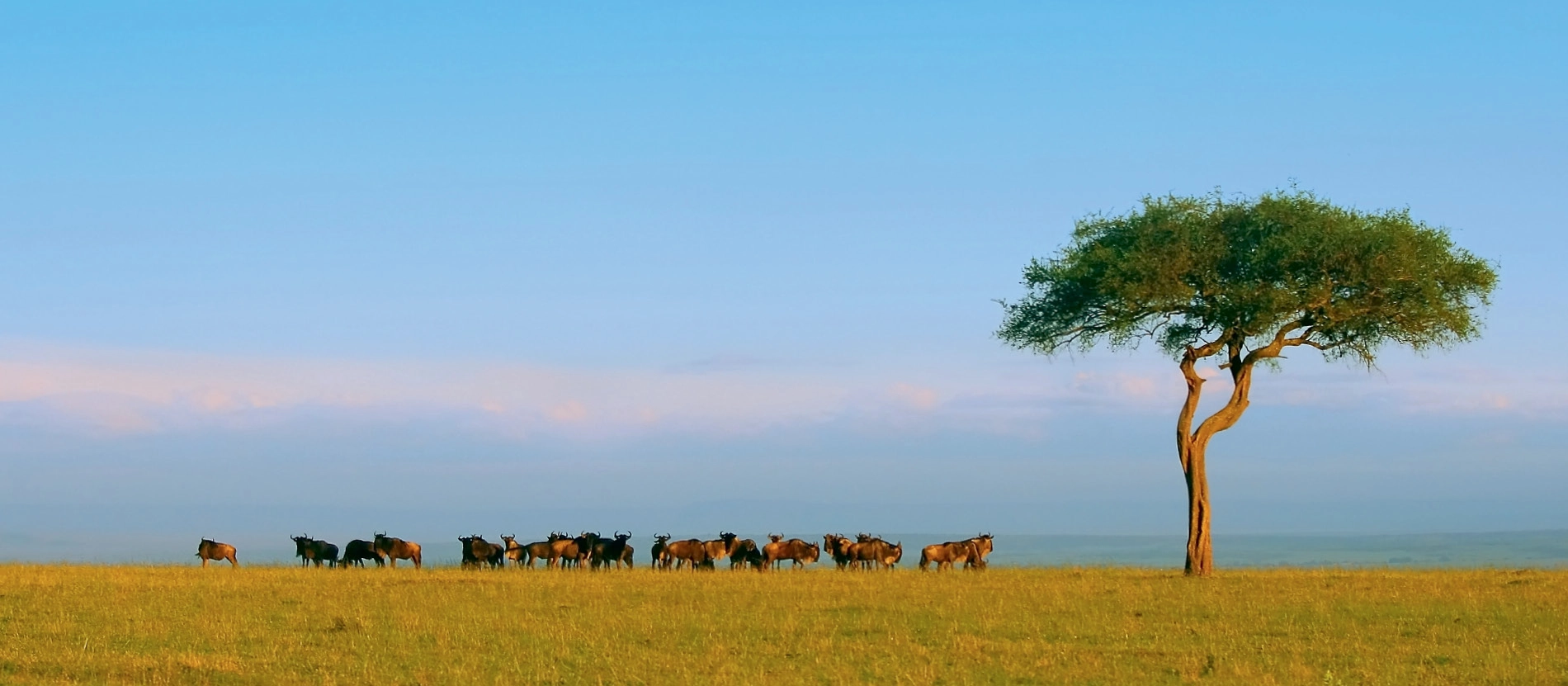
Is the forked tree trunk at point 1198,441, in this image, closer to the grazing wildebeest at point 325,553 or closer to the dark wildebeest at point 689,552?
the dark wildebeest at point 689,552

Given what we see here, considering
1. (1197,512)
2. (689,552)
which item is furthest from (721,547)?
(1197,512)

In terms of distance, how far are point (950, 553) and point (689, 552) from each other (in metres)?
7.16

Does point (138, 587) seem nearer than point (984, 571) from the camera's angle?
Yes

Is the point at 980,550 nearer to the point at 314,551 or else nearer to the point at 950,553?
the point at 950,553

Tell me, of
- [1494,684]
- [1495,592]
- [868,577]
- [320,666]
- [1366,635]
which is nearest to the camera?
[1494,684]

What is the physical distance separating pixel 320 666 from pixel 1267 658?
11914mm

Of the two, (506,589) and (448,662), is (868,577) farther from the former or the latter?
(448,662)

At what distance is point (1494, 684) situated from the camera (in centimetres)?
1897

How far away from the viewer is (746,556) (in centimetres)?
4525

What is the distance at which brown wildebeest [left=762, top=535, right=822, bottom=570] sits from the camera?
4503cm

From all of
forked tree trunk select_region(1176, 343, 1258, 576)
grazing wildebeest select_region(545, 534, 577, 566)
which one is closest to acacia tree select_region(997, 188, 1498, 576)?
forked tree trunk select_region(1176, 343, 1258, 576)

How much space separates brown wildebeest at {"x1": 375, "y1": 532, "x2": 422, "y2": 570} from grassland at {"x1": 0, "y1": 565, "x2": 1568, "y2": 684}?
397 inches

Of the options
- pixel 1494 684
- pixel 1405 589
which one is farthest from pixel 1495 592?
pixel 1494 684

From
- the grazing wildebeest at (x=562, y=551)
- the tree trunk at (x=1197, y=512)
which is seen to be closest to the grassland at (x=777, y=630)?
the tree trunk at (x=1197, y=512)
